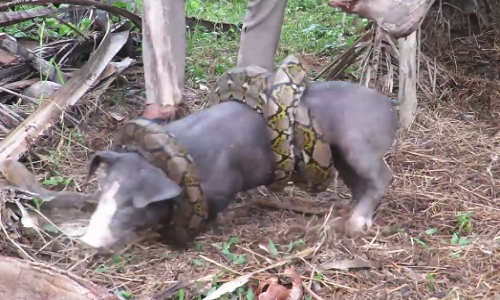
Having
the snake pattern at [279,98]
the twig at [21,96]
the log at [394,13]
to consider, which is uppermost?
the log at [394,13]

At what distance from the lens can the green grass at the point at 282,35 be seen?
635 centimetres

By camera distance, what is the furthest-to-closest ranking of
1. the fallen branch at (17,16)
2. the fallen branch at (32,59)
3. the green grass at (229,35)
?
the green grass at (229,35) < the fallen branch at (32,59) < the fallen branch at (17,16)

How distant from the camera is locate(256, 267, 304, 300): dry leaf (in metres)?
2.88

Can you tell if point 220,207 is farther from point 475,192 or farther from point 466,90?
point 466,90

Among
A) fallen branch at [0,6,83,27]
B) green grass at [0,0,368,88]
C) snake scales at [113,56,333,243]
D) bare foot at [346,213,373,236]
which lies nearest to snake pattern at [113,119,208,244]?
snake scales at [113,56,333,243]

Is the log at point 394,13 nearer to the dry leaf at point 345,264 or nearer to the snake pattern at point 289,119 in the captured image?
the snake pattern at point 289,119

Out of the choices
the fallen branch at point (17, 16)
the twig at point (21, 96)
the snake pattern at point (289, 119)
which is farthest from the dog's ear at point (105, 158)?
the fallen branch at point (17, 16)

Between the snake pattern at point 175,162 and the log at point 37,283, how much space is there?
2.23ft

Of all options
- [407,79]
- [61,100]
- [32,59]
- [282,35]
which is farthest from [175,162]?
[282,35]

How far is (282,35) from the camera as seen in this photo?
24.8ft

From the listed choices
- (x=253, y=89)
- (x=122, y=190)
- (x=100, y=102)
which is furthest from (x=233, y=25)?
(x=122, y=190)

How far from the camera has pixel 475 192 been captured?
402 cm

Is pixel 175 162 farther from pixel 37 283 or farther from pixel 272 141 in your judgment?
pixel 37 283

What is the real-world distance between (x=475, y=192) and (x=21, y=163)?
283 cm
